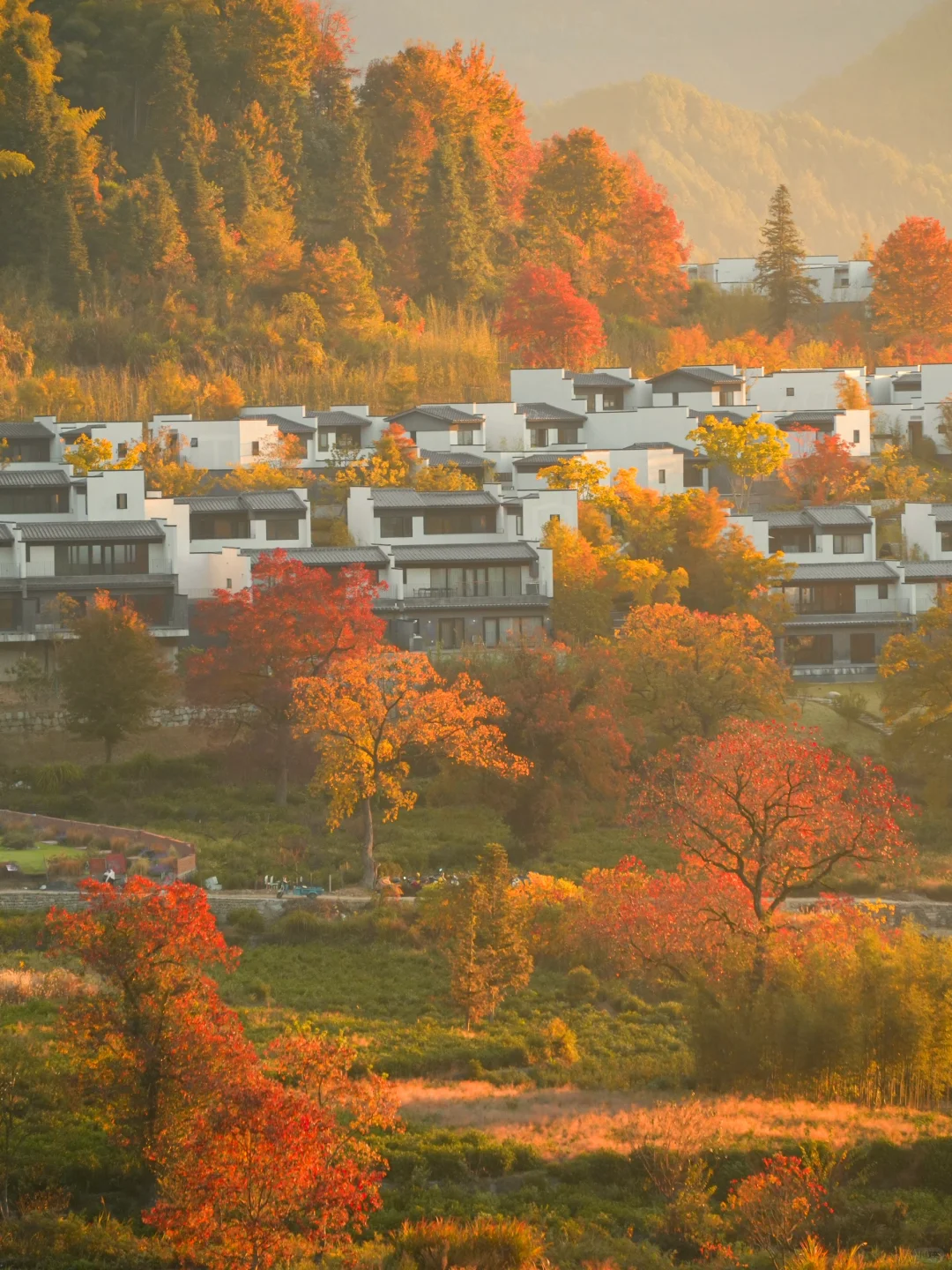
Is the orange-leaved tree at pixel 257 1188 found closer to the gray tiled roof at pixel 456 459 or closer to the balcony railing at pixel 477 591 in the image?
the balcony railing at pixel 477 591

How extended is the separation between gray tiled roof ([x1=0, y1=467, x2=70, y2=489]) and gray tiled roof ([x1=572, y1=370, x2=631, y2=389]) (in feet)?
77.6

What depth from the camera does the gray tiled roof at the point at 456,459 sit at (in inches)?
2788

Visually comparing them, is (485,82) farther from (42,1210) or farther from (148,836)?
(42,1210)

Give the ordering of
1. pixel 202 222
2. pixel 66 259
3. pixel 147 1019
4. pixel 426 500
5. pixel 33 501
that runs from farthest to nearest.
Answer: pixel 202 222
pixel 66 259
pixel 33 501
pixel 426 500
pixel 147 1019

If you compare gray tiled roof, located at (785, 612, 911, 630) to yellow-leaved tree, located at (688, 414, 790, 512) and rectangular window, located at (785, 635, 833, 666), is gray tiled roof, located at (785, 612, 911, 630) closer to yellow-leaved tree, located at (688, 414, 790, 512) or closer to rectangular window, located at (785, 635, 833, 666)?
rectangular window, located at (785, 635, 833, 666)

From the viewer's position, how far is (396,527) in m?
64.1

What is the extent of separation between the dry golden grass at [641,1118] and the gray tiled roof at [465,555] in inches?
1215

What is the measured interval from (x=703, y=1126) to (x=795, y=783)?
7.43 meters

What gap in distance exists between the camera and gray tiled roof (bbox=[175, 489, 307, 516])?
205 feet

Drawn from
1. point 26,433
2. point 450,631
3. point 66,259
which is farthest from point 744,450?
point 66,259

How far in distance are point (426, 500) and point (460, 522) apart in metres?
1.40

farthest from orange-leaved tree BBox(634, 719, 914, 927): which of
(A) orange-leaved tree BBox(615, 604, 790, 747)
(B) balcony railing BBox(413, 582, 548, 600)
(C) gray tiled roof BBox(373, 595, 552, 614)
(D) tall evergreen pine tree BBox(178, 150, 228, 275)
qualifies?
(D) tall evergreen pine tree BBox(178, 150, 228, 275)

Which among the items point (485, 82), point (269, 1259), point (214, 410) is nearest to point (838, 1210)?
point (269, 1259)

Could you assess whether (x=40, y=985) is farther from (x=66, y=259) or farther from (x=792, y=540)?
(x=66, y=259)
